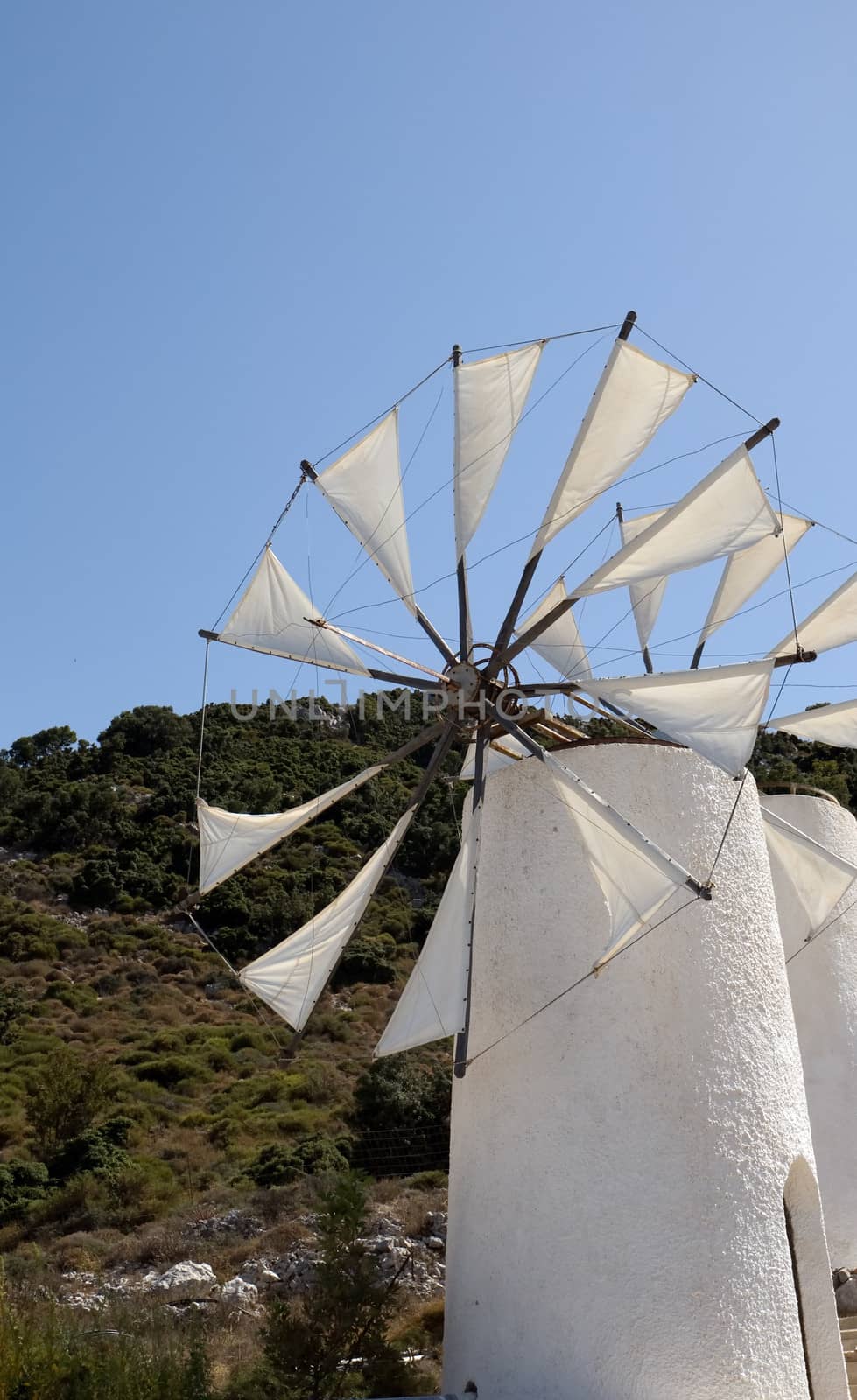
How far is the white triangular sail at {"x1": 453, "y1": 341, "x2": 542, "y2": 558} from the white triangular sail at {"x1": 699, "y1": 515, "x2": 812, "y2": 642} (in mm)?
3974

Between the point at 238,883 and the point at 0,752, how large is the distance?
55.1ft

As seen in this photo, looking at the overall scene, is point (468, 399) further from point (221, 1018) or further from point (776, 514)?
point (221, 1018)

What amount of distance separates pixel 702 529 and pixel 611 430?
1038 millimetres

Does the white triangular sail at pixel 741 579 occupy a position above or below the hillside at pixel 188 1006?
above

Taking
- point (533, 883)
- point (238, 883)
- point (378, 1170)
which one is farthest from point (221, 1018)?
point (533, 883)

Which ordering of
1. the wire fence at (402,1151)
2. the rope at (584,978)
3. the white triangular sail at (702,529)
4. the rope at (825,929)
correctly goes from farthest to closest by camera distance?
the wire fence at (402,1151), the rope at (825,929), the white triangular sail at (702,529), the rope at (584,978)

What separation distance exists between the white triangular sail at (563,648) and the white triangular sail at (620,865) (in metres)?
1.01

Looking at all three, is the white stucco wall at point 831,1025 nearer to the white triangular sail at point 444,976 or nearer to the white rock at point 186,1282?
the white triangular sail at point 444,976

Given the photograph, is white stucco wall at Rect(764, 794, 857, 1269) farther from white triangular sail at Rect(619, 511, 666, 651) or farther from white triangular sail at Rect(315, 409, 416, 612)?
white triangular sail at Rect(315, 409, 416, 612)

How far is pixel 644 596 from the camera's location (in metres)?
11.6

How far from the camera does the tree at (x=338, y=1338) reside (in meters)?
8.02

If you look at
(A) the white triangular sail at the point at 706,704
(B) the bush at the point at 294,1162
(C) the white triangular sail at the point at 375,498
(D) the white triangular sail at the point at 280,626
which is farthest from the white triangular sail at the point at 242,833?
(B) the bush at the point at 294,1162

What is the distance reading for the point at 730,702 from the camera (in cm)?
727

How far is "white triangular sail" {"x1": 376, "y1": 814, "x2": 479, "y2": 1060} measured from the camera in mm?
7445
